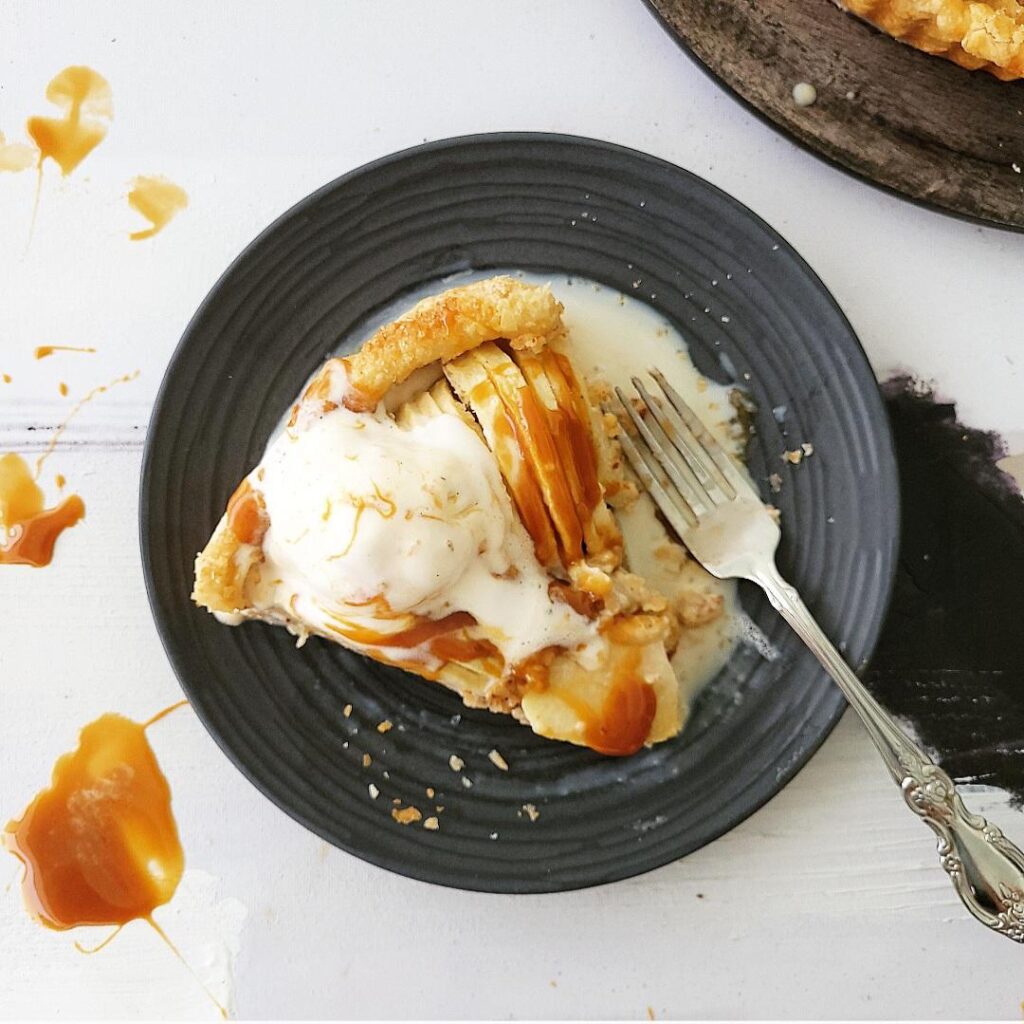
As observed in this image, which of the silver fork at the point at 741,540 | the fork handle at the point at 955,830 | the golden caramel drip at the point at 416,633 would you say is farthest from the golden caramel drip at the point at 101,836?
the fork handle at the point at 955,830

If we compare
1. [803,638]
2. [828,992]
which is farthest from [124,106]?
[828,992]

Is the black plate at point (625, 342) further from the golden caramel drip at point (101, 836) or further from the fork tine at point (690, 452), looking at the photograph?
the golden caramel drip at point (101, 836)

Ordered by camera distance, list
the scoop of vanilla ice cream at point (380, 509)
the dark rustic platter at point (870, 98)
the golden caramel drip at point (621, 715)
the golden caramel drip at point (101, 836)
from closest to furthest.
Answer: the scoop of vanilla ice cream at point (380, 509)
the golden caramel drip at point (621, 715)
the dark rustic platter at point (870, 98)
the golden caramel drip at point (101, 836)

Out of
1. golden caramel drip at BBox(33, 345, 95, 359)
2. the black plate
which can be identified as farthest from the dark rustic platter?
golden caramel drip at BBox(33, 345, 95, 359)

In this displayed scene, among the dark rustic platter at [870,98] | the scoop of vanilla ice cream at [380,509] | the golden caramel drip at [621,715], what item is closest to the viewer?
the scoop of vanilla ice cream at [380,509]

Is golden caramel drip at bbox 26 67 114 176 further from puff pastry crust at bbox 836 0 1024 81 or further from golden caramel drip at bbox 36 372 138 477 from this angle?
puff pastry crust at bbox 836 0 1024 81

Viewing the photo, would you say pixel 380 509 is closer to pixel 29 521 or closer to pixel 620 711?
pixel 620 711
